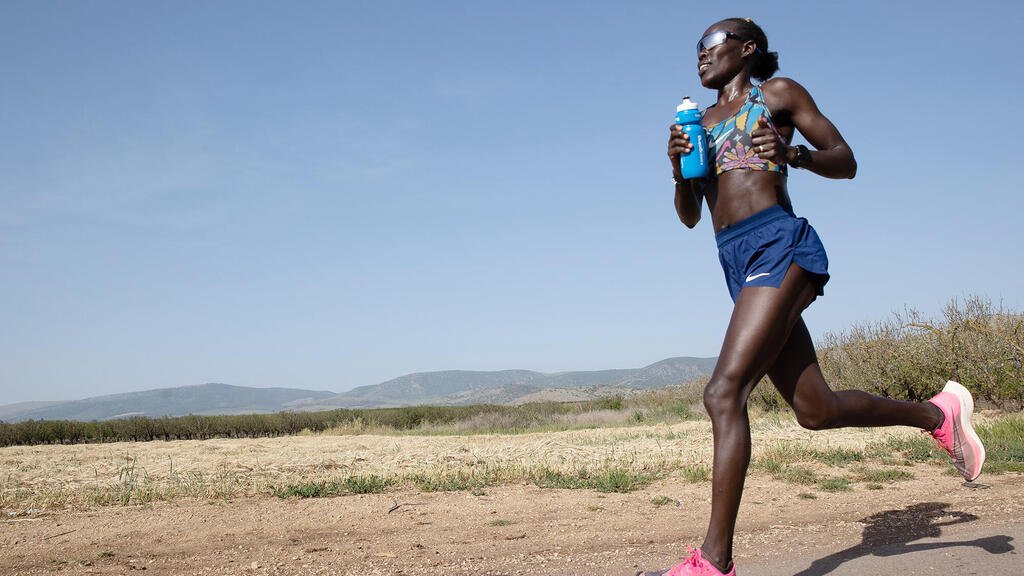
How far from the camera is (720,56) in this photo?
11.1 feet

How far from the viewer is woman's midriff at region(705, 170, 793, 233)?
3086 mm

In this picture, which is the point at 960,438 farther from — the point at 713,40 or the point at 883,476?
the point at 883,476

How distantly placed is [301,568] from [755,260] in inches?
113

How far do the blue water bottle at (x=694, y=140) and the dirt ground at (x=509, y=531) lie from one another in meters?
2.00

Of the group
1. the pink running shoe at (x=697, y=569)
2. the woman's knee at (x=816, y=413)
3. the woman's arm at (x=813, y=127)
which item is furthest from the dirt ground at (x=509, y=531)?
the woman's arm at (x=813, y=127)

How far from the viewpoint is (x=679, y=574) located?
2699mm

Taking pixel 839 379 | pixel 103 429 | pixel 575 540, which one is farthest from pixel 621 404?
pixel 575 540

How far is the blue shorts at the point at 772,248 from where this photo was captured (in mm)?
2957

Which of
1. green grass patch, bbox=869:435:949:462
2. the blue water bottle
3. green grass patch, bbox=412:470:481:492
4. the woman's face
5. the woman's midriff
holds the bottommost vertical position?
green grass patch, bbox=869:435:949:462

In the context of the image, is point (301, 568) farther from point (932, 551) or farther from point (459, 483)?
point (932, 551)

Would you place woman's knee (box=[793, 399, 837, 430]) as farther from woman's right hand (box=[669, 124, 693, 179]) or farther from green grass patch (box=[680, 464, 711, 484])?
green grass patch (box=[680, 464, 711, 484])

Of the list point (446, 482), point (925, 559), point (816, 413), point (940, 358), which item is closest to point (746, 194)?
point (816, 413)

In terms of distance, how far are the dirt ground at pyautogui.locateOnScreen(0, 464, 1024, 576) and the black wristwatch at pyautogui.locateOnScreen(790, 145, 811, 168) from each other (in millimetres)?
1961

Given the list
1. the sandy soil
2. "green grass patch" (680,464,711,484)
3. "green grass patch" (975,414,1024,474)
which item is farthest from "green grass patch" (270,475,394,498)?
"green grass patch" (975,414,1024,474)
